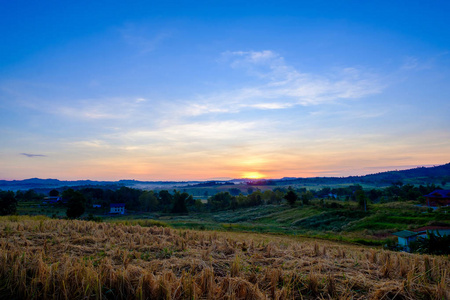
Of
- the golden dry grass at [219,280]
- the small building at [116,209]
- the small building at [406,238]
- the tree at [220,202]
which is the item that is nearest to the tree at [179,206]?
the tree at [220,202]

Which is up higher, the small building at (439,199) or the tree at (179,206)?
the small building at (439,199)

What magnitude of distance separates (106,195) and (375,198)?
356 feet

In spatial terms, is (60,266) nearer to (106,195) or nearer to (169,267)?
(169,267)

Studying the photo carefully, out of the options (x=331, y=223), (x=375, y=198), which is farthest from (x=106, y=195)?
(x=375, y=198)

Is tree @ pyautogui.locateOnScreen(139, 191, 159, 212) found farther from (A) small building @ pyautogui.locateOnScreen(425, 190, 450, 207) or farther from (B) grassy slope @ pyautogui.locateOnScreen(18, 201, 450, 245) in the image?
(A) small building @ pyautogui.locateOnScreen(425, 190, 450, 207)

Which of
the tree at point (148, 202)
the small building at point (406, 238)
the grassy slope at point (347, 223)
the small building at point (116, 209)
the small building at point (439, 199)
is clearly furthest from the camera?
the tree at point (148, 202)

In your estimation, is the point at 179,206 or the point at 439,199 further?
the point at 179,206

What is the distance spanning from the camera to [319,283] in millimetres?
3619

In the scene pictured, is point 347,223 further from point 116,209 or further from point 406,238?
point 116,209

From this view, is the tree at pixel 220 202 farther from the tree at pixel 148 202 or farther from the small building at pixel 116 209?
the small building at pixel 116 209

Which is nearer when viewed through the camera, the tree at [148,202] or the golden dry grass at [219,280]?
the golden dry grass at [219,280]

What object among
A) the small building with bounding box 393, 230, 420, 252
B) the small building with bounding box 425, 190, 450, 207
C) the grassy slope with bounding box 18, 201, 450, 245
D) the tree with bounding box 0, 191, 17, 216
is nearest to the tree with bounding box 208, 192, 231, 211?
the grassy slope with bounding box 18, 201, 450, 245

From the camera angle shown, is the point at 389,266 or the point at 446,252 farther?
the point at 446,252

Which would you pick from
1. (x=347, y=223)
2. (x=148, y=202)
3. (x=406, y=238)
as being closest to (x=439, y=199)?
(x=347, y=223)
